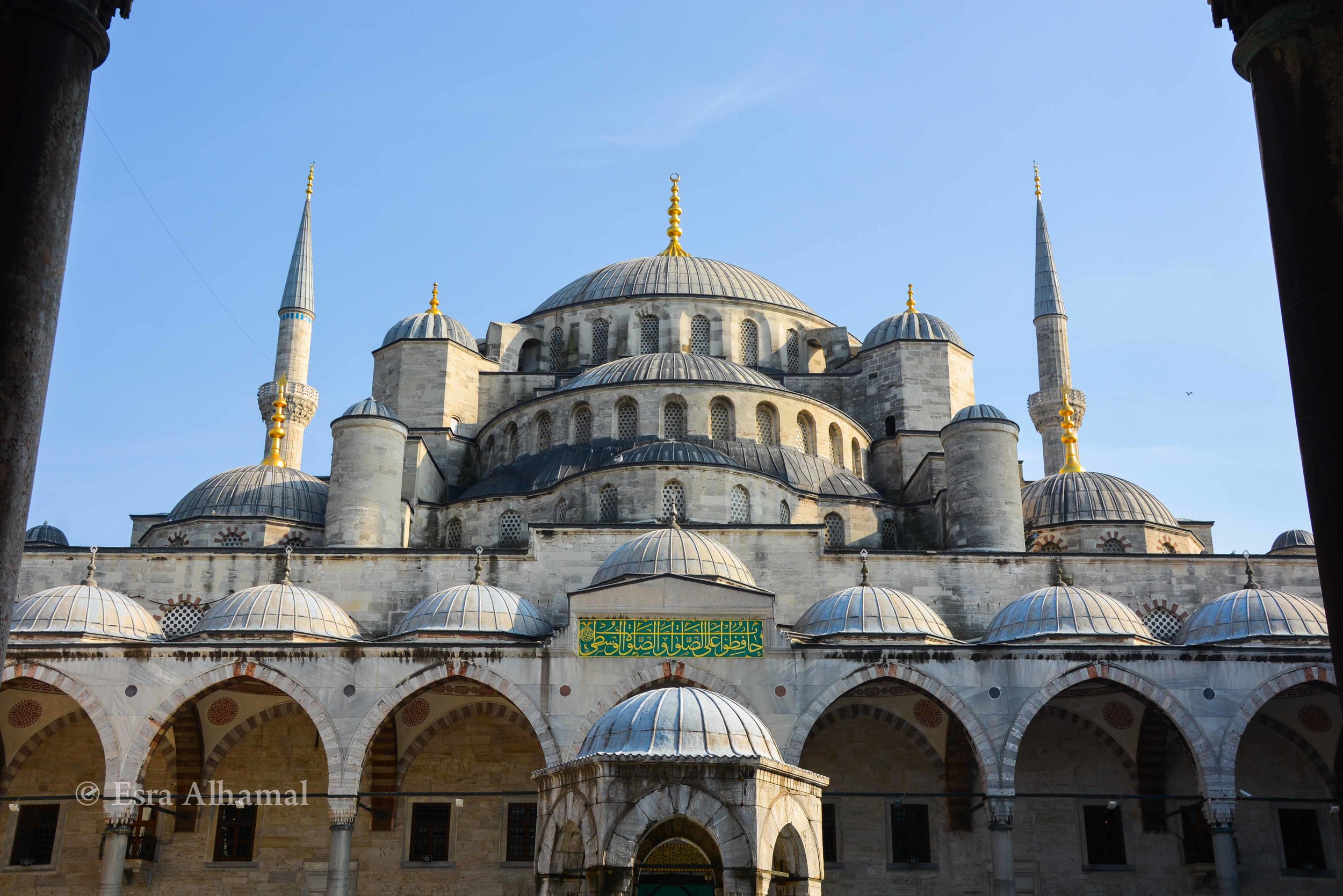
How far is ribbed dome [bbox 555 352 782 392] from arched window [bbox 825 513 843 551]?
8.78ft

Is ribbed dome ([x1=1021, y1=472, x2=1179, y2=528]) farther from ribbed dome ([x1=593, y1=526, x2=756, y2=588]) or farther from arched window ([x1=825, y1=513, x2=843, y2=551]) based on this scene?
ribbed dome ([x1=593, y1=526, x2=756, y2=588])

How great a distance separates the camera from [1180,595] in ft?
66.2

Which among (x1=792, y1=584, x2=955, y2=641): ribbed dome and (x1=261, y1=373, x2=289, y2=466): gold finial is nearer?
(x1=792, y1=584, x2=955, y2=641): ribbed dome

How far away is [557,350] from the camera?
28.2 metres

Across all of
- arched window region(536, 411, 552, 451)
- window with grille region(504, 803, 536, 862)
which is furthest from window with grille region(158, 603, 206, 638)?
arched window region(536, 411, 552, 451)

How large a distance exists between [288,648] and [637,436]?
7.72 m

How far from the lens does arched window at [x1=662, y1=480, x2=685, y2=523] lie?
2039 cm

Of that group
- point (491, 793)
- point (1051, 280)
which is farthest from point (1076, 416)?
point (491, 793)

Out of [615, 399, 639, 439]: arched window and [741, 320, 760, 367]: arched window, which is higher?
[741, 320, 760, 367]: arched window

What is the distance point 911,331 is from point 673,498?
27.2 ft

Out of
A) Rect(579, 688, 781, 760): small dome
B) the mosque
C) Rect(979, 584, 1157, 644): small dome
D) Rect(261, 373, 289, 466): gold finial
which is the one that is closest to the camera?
Rect(579, 688, 781, 760): small dome

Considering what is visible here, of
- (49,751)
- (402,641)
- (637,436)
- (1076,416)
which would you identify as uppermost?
(1076,416)

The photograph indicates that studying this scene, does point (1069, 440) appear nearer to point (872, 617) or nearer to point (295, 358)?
point (872, 617)

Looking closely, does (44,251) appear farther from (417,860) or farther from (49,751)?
(49,751)
